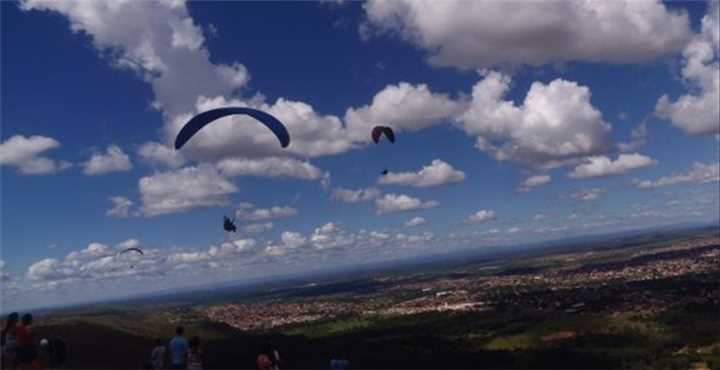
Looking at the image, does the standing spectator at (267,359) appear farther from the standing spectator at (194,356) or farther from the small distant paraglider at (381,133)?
the small distant paraglider at (381,133)

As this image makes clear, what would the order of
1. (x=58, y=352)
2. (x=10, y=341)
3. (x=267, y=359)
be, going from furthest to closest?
1. (x=58, y=352)
2. (x=267, y=359)
3. (x=10, y=341)

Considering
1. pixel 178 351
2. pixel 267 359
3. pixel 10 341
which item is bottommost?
pixel 267 359

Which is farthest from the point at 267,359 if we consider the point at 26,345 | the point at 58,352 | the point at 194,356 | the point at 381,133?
the point at 381,133

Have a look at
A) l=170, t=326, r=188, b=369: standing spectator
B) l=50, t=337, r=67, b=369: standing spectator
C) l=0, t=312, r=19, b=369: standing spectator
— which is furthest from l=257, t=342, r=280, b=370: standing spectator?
l=50, t=337, r=67, b=369: standing spectator

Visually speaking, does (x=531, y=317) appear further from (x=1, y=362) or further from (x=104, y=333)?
(x=1, y=362)

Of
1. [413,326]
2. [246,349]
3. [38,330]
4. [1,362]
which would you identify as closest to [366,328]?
[413,326]

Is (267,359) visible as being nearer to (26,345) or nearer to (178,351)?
(178,351)

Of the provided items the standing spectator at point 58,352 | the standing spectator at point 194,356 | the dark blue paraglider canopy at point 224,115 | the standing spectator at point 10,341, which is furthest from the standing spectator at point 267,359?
the standing spectator at point 58,352
